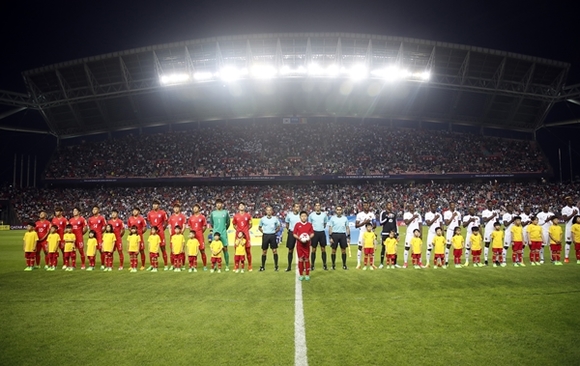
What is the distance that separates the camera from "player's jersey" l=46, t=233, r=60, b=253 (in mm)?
12434

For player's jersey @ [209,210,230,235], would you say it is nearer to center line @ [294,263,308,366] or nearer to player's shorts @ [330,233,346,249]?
player's shorts @ [330,233,346,249]

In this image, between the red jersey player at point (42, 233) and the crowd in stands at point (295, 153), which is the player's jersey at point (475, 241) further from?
the crowd in stands at point (295, 153)

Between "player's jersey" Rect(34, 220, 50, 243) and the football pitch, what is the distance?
8.56 ft

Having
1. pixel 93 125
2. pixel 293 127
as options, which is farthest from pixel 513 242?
pixel 93 125

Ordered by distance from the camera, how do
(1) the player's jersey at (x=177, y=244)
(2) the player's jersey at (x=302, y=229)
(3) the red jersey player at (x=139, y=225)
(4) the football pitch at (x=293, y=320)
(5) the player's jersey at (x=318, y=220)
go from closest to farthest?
(4) the football pitch at (x=293, y=320) → (2) the player's jersey at (x=302, y=229) → (5) the player's jersey at (x=318, y=220) → (1) the player's jersey at (x=177, y=244) → (3) the red jersey player at (x=139, y=225)

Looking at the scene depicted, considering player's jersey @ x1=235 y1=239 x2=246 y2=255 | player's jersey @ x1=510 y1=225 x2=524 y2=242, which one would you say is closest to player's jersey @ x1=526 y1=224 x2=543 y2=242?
player's jersey @ x1=510 y1=225 x2=524 y2=242

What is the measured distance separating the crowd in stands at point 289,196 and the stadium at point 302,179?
0.79 feet

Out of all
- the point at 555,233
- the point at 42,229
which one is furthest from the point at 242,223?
the point at 555,233

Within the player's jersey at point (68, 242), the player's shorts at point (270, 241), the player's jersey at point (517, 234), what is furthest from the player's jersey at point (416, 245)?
the player's jersey at point (68, 242)

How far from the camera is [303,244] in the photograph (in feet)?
33.5

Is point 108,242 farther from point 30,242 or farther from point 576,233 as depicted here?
point 576,233

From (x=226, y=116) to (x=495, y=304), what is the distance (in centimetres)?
4087

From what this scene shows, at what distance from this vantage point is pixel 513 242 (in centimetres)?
1252

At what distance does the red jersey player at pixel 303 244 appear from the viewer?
33.2ft
